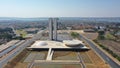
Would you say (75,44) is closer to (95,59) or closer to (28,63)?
(95,59)

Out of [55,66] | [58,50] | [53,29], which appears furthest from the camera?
[53,29]

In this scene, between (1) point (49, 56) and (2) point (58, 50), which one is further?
(2) point (58, 50)

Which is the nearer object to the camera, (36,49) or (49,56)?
(49,56)

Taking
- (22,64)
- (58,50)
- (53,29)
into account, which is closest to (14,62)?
(22,64)

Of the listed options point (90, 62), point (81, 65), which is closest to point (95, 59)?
point (90, 62)

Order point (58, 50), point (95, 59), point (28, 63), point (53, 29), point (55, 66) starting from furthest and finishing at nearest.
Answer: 1. point (53, 29)
2. point (58, 50)
3. point (95, 59)
4. point (28, 63)
5. point (55, 66)

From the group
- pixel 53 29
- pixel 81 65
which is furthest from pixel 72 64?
pixel 53 29

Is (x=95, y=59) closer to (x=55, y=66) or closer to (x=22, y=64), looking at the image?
(x=55, y=66)

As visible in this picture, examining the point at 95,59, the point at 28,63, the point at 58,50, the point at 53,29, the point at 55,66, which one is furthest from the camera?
the point at 53,29

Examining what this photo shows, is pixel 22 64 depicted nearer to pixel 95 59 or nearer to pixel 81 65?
pixel 81 65
